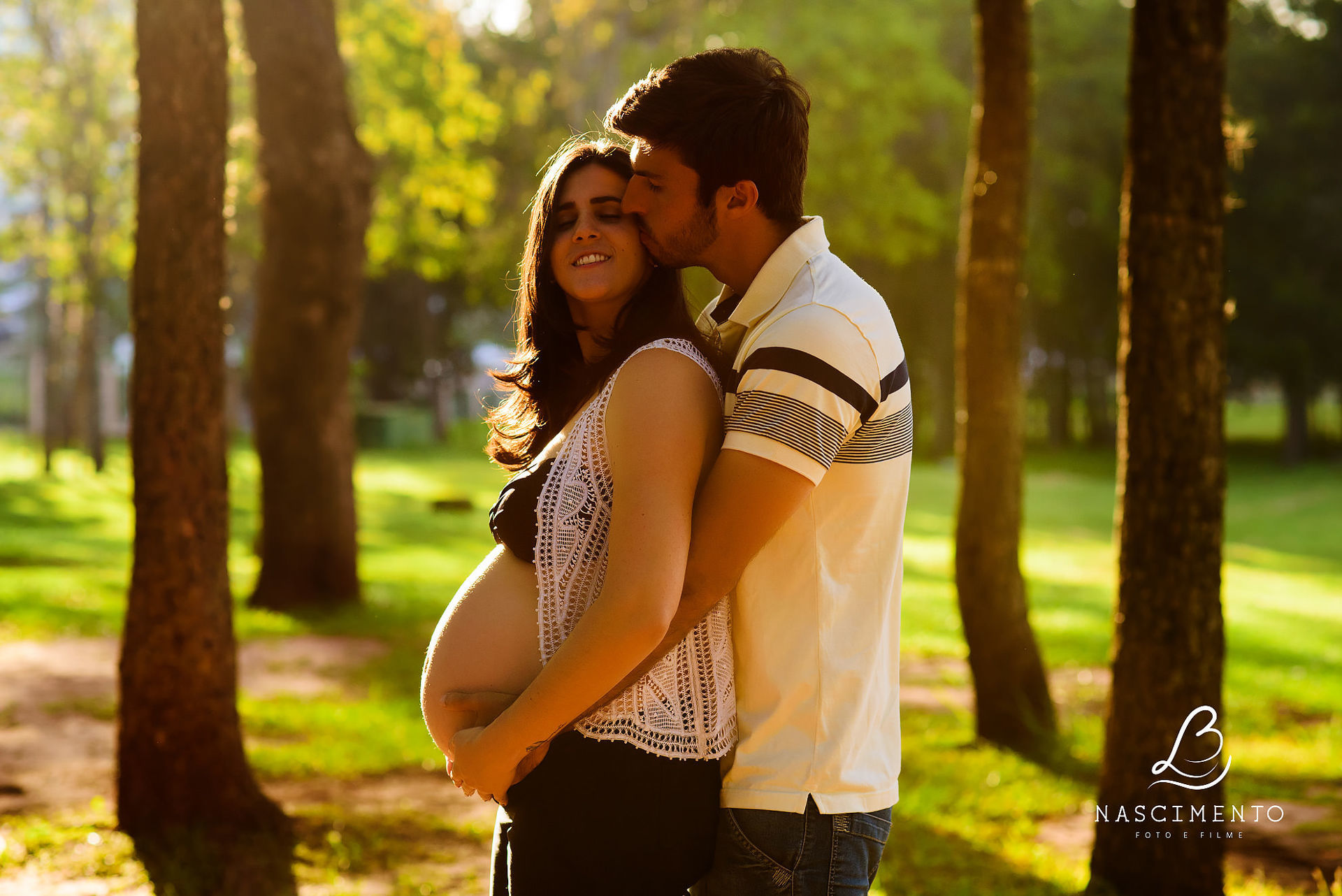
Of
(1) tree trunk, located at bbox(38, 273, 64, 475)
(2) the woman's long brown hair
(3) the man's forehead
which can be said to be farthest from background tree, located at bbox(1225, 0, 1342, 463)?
(3) the man's forehead

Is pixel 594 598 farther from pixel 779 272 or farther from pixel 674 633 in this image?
pixel 779 272

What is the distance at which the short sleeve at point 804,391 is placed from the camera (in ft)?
6.32

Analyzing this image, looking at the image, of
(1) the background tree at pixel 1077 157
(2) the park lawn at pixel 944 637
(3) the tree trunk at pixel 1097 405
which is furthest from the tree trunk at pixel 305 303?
(3) the tree trunk at pixel 1097 405

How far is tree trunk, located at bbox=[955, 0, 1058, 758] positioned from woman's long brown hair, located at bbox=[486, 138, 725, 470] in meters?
4.35

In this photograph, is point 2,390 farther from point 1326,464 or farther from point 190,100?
point 190,100

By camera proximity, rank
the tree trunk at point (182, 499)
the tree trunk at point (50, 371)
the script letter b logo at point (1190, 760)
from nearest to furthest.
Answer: the script letter b logo at point (1190, 760)
the tree trunk at point (182, 499)
the tree trunk at point (50, 371)

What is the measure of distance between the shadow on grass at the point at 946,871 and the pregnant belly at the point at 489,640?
9.05 ft

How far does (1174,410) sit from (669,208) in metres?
2.55

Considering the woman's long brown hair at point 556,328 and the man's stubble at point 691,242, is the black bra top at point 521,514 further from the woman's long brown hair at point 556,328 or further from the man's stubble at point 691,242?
the man's stubble at point 691,242

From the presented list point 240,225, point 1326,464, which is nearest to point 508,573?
point 240,225

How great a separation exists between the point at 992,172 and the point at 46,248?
2664 cm

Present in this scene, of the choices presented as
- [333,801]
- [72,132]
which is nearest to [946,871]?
[333,801]

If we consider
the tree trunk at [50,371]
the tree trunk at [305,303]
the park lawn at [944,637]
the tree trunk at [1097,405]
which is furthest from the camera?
the tree trunk at [1097,405]

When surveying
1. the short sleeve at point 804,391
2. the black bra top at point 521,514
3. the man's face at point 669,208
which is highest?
the man's face at point 669,208
